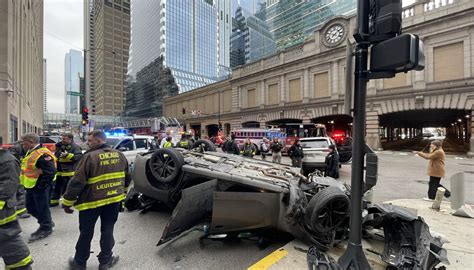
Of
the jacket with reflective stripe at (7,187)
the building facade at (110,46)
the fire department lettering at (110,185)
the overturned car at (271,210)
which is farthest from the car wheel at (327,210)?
the building facade at (110,46)

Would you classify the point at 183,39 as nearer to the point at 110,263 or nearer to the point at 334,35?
the point at 334,35

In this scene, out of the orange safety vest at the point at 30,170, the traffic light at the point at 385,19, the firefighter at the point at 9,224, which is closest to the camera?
the traffic light at the point at 385,19

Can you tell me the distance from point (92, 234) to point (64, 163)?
3420 millimetres

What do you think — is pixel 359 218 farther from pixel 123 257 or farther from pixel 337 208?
pixel 123 257

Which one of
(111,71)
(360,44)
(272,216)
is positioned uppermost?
(111,71)

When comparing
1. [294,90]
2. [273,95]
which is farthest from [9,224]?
[273,95]

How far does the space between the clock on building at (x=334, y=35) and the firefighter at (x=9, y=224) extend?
31.4 meters

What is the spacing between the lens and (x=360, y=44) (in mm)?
2781

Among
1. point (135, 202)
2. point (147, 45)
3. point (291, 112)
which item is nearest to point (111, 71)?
point (147, 45)

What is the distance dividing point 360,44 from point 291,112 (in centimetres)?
3116

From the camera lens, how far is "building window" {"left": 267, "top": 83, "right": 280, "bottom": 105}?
3534 cm

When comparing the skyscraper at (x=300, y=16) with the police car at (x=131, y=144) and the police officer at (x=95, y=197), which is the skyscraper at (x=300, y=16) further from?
the police officer at (x=95, y=197)

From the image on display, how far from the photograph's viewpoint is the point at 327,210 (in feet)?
11.1

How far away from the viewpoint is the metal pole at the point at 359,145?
2701 mm
